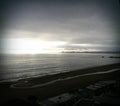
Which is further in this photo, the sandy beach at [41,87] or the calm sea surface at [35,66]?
the calm sea surface at [35,66]

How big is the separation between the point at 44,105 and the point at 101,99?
1.37 metres

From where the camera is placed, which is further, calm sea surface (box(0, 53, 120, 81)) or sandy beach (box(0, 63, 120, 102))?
calm sea surface (box(0, 53, 120, 81))

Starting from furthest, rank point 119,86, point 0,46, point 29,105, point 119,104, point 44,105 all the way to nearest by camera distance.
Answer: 1. point 0,46
2. point 119,86
3. point 44,105
4. point 119,104
5. point 29,105

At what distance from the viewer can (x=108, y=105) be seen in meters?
2.46

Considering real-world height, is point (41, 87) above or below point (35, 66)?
below

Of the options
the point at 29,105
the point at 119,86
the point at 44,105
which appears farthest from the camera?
the point at 119,86

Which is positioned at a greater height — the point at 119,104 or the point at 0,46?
the point at 0,46

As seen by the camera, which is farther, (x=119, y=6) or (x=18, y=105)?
(x=119, y=6)

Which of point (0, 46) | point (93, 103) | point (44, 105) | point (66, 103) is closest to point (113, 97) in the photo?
point (93, 103)

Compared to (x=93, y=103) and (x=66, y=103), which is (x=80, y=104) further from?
(x=66, y=103)

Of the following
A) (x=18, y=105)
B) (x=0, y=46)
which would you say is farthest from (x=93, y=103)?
(x=0, y=46)

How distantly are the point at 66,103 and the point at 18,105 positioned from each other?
114 centimetres

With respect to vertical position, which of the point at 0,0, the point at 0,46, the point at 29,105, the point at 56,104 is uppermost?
the point at 0,0

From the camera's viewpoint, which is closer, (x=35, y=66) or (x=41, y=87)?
(x=41, y=87)
